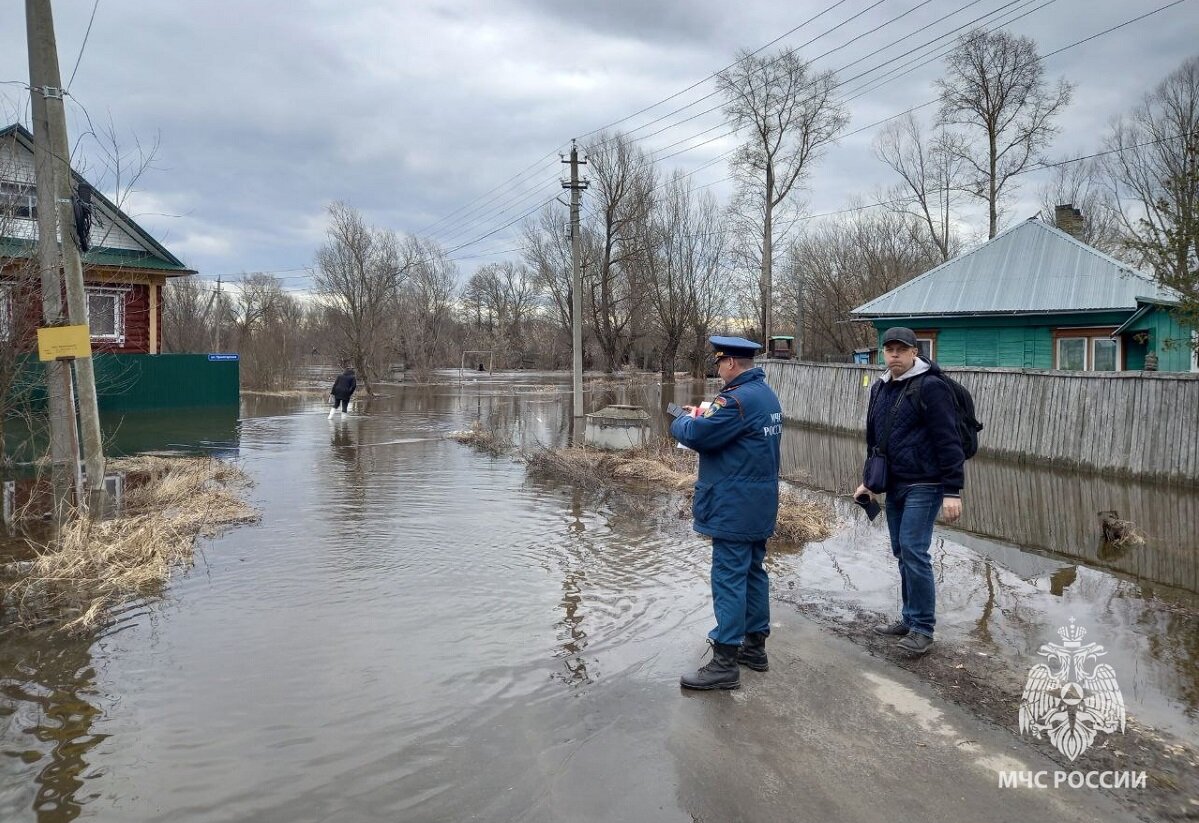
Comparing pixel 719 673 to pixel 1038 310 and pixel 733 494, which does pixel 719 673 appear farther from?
pixel 1038 310

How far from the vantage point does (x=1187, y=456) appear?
11.4 meters

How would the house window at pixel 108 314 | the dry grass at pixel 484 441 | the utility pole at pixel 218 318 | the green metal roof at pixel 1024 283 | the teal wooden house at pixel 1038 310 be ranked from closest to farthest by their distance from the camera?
the dry grass at pixel 484 441, the teal wooden house at pixel 1038 310, the green metal roof at pixel 1024 283, the house window at pixel 108 314, the utility pole at pixel 218 318

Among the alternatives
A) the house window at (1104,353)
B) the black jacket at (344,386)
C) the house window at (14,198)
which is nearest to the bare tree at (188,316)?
the black jacket at (344,386)

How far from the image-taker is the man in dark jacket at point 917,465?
4.59 metres

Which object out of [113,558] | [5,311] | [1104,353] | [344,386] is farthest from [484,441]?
[1104,353]

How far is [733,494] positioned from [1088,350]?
20132 mm

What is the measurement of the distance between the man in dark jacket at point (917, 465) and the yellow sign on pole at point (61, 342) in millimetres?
7063

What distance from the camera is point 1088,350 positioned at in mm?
20281

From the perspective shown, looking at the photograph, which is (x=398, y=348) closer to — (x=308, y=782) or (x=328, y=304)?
(x=328, y=304)

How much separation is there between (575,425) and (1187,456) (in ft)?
43.9

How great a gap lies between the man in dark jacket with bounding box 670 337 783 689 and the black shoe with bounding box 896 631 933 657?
1.02 m

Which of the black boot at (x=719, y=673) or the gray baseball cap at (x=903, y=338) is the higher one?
the gray baseball cap at (x=903, y=338)

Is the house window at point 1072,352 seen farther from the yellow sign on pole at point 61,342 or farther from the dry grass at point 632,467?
the yellow sign on pole at point 61,342

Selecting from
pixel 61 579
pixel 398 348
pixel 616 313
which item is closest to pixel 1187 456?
pixel 61 579
